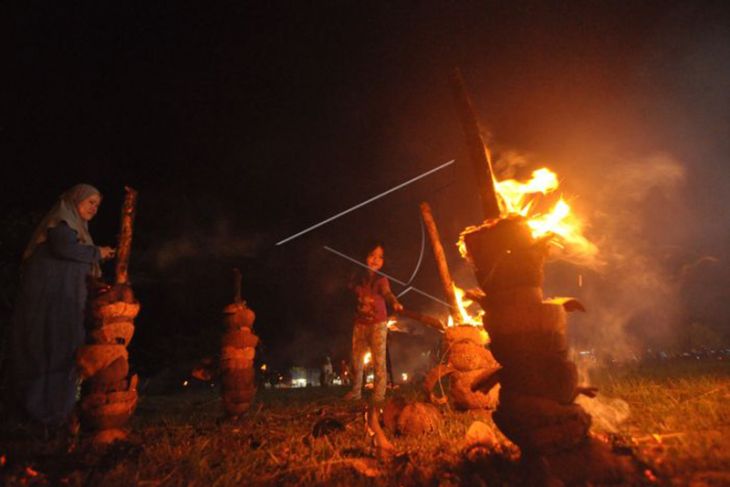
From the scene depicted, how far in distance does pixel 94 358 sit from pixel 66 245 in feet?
5.93

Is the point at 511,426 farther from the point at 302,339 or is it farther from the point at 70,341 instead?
the point at 302,339

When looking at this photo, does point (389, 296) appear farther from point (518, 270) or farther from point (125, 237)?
point (518, 270)

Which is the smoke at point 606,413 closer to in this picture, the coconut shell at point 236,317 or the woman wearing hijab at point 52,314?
the coconut shell at point 236,317

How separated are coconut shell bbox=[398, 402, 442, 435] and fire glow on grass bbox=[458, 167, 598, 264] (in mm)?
1760

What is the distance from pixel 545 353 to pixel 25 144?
13.7m

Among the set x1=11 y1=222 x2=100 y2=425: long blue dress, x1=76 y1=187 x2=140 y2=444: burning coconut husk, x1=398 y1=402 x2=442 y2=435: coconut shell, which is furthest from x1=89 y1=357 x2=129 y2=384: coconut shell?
x1=398 y1=402 x2=442 y2=435: coconut shell

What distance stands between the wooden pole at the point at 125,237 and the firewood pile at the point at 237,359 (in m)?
1.59

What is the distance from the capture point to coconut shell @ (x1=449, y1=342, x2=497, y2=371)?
5.57m

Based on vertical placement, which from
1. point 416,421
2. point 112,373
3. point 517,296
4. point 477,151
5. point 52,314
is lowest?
point 416,421

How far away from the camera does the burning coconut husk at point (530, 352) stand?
2617mm

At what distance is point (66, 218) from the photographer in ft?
16.7

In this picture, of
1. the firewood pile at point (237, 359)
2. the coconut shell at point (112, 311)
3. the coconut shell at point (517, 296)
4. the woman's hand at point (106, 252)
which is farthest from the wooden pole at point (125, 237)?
the coconut shell at point (517, 296)

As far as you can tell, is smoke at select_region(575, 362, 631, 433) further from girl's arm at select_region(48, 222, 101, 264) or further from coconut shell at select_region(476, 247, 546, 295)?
girl's arm at select_region(48, 222, 101, 264)

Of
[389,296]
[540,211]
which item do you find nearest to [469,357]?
[389,296]
